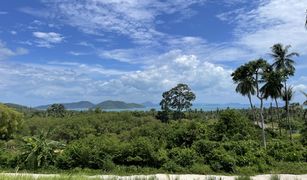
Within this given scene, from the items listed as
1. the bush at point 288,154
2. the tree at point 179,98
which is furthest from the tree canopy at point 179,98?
the bush at point 288,154

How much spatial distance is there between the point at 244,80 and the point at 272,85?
3.50 m

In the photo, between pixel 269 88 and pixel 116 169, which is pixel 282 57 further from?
pixel 116 169

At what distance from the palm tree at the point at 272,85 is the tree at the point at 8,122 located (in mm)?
40357

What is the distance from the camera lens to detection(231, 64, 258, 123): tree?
45.2 metres

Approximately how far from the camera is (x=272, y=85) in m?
45.6

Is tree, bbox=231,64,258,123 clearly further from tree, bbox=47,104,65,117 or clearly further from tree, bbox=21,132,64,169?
tree, bbox=47,104,65,117

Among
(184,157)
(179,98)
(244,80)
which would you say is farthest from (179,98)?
(184,157)

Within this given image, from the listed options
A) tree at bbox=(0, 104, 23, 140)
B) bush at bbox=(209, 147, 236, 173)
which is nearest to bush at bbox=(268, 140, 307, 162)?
bush at bbox=(209, 147, 236, 173)

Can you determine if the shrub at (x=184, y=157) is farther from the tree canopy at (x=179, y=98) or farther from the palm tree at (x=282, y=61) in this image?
the tree canopy at (x=179, y=98)

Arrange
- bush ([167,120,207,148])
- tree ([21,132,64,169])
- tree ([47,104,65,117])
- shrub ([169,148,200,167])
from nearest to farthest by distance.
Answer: tree ([21,132,64,169])
shrub ([169,148,200,167])
bush ([167,120,207,148])
tree ([47,104,65,117])

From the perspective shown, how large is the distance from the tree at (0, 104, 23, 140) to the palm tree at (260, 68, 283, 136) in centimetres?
4036

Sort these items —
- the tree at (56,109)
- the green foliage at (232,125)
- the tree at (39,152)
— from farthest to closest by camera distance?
the tree at (56,109) → the green foliage at (232,125) → the tree at (39,152)

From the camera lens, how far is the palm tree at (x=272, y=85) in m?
45.1

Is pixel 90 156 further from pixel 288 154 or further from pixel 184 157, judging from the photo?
pixel 288 154
